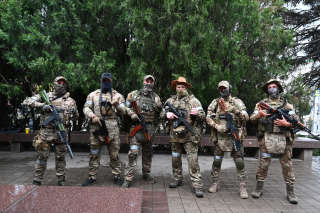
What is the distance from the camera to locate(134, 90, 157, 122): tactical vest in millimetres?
5039

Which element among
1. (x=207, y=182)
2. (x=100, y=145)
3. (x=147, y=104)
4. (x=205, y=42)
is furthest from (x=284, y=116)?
(x=100, y=145)

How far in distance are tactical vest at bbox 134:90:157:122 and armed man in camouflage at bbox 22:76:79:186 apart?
133 centimetres

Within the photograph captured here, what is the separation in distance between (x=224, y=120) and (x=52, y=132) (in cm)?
330

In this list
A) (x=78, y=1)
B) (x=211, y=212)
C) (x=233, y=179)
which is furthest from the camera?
(x=78, y=1)

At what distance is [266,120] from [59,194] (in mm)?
3699

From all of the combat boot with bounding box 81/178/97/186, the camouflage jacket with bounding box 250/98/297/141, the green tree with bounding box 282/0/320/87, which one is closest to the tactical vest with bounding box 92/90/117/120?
the combat boot with bounding box 81/178/97/186

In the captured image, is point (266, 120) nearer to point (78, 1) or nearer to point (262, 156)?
point (262, 156)

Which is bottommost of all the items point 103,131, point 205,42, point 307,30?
point 103,131

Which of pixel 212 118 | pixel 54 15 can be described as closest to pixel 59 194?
pixel 212 118

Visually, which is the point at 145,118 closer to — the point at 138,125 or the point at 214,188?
the point at 138,125

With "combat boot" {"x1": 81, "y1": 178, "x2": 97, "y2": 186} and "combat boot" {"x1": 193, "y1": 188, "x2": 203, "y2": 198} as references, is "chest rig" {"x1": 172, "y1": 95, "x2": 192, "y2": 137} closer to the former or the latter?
"combat boot" {"x1": 193, "y1": 188, "x2": 203, "y2": 198}

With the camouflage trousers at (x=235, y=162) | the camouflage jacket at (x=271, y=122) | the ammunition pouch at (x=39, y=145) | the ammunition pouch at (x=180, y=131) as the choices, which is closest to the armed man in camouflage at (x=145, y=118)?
the ammunition pouch at (x=180, y=131)

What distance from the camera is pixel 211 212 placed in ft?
12.6

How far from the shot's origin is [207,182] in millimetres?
5449
